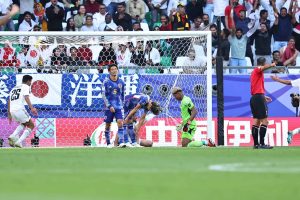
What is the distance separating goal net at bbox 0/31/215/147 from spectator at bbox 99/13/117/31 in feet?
9.27

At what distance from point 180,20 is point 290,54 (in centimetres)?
339

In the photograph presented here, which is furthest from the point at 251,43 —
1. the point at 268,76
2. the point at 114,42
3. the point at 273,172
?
the point at 273,172

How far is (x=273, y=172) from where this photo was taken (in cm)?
1094

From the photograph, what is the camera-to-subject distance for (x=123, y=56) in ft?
86.0

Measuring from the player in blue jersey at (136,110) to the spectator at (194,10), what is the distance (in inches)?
221

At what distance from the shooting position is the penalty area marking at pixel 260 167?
11.4 m

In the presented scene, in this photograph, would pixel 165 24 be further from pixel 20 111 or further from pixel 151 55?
pixel 20 111

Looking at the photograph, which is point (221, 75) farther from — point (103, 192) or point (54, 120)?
point (103, 192)

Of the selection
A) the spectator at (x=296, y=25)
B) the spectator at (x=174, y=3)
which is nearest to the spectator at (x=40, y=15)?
the spectator at (x=174, y=3)

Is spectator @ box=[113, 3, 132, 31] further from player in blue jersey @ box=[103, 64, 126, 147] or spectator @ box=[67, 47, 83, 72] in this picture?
player in blue jersey @ box=[103, 64, 126, 147]

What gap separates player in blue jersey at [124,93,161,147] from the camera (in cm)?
2402

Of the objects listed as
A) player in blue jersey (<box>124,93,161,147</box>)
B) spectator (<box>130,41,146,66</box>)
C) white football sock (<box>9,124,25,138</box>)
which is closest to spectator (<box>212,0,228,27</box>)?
spectator (<box>130,41,146,66</box>)

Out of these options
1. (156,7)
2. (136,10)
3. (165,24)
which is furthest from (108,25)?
(156,7)

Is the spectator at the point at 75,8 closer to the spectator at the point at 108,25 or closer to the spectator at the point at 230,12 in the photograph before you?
the spectator at the point at 108,25
